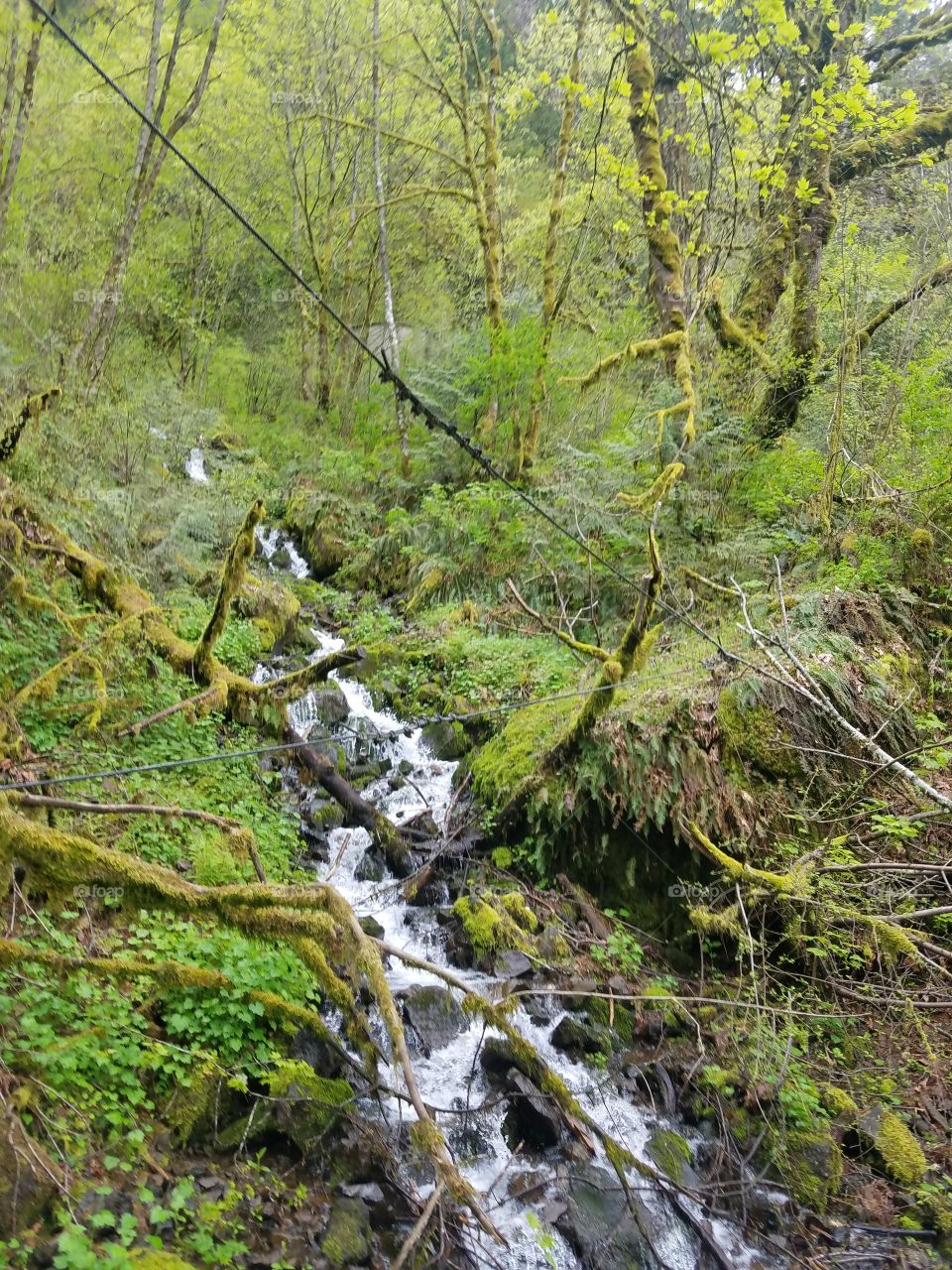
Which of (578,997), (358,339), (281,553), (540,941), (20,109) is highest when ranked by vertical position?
(20,109)

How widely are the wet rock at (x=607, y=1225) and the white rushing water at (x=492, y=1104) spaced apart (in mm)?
38

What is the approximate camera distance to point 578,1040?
5051mm

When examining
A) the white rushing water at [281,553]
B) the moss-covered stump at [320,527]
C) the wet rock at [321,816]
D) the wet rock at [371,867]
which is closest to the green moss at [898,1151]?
the wet rock at [371,867]

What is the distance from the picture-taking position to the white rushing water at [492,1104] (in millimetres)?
3945

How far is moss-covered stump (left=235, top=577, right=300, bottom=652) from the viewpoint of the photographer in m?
9.67

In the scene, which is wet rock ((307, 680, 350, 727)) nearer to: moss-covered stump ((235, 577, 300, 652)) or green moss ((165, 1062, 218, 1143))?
moss-covered stump ((235, 577, 300, 652))

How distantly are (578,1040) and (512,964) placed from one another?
71 cm

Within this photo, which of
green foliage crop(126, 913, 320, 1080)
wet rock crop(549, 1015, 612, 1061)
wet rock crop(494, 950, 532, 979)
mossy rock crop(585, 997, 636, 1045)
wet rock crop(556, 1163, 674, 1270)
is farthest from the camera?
wet rock crop(494, 950, 532, 979)

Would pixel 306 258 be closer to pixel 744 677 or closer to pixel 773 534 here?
pixel 773 534

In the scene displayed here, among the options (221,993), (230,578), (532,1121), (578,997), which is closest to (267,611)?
(230,578)

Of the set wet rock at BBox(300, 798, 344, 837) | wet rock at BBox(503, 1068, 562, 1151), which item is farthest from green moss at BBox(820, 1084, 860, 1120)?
wet rock at BBox(300, 798, 344, 837)

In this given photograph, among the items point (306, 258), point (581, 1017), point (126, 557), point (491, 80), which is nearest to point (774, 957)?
point (581, 1017)

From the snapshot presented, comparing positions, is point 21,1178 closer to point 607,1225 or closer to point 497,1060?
point 497,1060

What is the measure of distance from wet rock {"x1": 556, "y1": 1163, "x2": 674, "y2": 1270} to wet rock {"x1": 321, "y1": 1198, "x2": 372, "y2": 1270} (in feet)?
3.59
